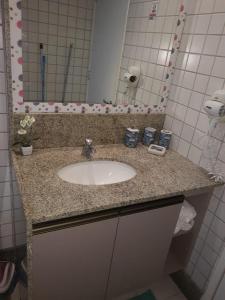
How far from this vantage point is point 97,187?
1.05 meters

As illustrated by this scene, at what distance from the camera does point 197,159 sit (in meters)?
1.41

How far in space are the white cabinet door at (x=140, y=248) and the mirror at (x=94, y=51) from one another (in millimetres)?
671

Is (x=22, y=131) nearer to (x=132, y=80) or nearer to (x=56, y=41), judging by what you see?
(x=56, y=41)

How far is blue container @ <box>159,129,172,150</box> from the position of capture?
1.52m

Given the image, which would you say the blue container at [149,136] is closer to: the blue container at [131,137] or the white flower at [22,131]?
the blue container at [131,137]

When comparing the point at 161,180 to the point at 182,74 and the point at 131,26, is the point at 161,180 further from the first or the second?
the point at 131,26

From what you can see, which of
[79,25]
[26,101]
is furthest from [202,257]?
[79,25]

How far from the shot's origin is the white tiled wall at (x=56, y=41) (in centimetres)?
110

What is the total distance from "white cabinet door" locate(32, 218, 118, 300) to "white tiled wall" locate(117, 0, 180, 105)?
0.79 metres

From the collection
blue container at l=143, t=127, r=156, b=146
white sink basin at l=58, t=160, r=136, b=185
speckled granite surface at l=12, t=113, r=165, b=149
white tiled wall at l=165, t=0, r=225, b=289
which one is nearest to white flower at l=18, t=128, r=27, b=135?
speckled granite surface at l=12, t=113, r=165, b=149

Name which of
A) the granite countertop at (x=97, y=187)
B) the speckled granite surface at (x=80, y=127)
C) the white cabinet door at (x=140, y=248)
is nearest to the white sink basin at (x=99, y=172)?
the granite countertop at (x=97, y=187)

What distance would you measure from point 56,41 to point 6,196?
0.89 metres

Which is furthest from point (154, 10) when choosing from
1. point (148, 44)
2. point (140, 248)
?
point (140, 248)

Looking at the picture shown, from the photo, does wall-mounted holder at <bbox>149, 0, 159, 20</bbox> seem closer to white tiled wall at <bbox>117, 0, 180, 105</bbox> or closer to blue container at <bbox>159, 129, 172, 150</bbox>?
white tiled wall at <bbox>117, 0, 180, 105</bbox>
